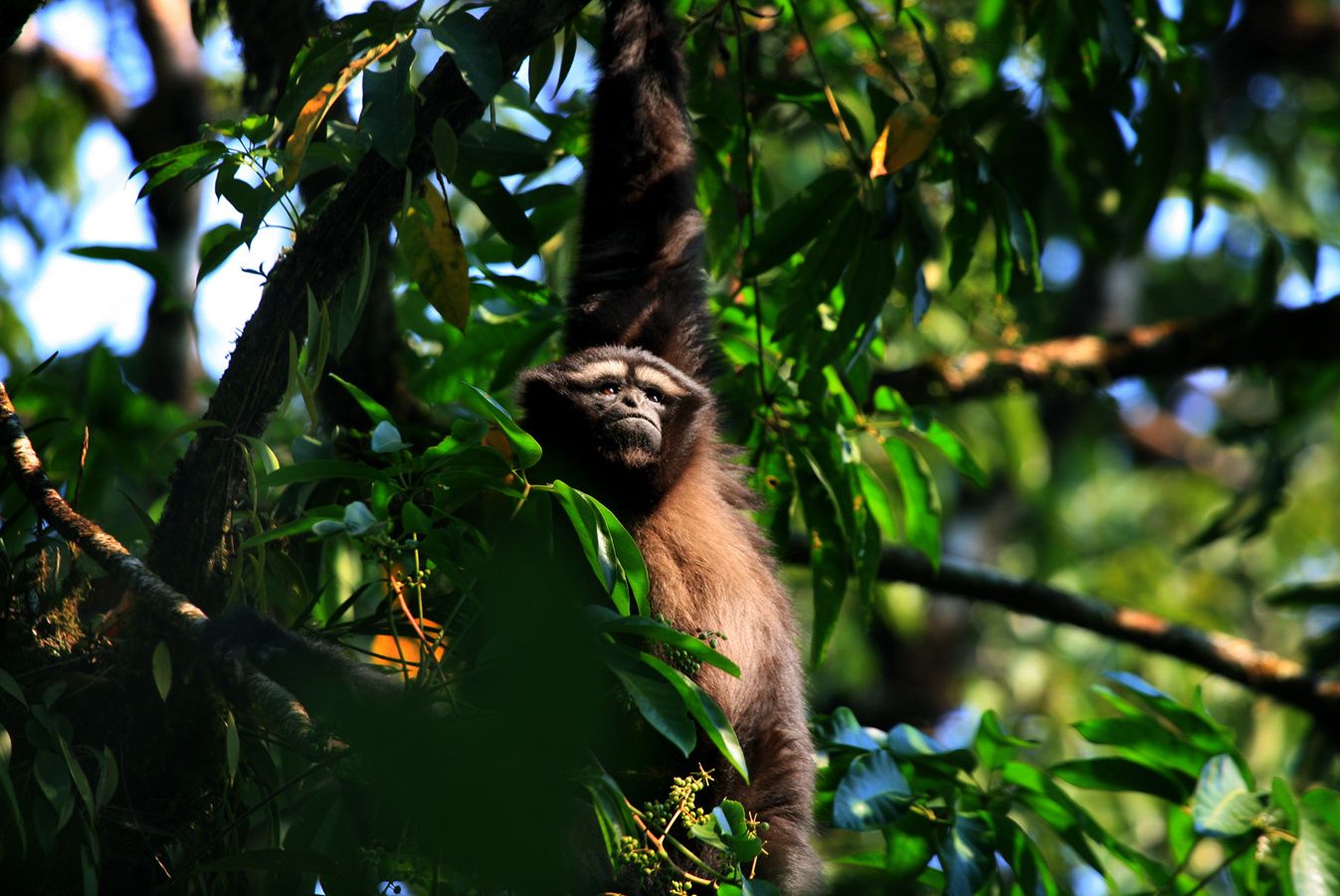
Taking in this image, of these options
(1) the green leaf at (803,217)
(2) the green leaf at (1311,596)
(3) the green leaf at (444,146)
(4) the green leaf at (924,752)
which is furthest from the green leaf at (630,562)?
(2) the green leaf at (1311,596)

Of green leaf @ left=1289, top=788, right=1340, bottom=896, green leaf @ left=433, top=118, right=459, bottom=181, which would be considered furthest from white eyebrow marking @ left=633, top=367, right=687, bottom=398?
green leaf @ left=1289, top=788, right=1340, bottom=896

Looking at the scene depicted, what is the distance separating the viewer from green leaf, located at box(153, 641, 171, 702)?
3414 mm

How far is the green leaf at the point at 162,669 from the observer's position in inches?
134

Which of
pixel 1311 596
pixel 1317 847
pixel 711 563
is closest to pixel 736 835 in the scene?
pixel 711 563

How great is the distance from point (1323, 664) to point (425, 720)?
6.09m

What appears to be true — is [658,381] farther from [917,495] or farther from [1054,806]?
[1054,806]

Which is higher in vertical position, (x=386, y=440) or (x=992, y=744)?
(x=386, y=440)

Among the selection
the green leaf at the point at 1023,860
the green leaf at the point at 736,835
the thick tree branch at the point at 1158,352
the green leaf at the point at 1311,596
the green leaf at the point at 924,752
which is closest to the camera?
the green leaf at the point at 736,835

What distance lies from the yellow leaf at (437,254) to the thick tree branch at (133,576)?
108 centimetres

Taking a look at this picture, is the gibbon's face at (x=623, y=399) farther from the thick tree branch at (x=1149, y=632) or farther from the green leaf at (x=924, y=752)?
the thick tree branch at (x=1149, y=632)

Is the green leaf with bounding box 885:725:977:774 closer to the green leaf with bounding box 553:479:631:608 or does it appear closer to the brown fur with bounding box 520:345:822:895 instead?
the brown fur with bounding box 520:345:822:895

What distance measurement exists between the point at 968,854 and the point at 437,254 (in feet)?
8.81

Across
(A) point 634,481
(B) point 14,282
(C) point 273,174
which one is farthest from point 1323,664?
(B) point 14,282

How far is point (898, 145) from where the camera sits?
4.09m
